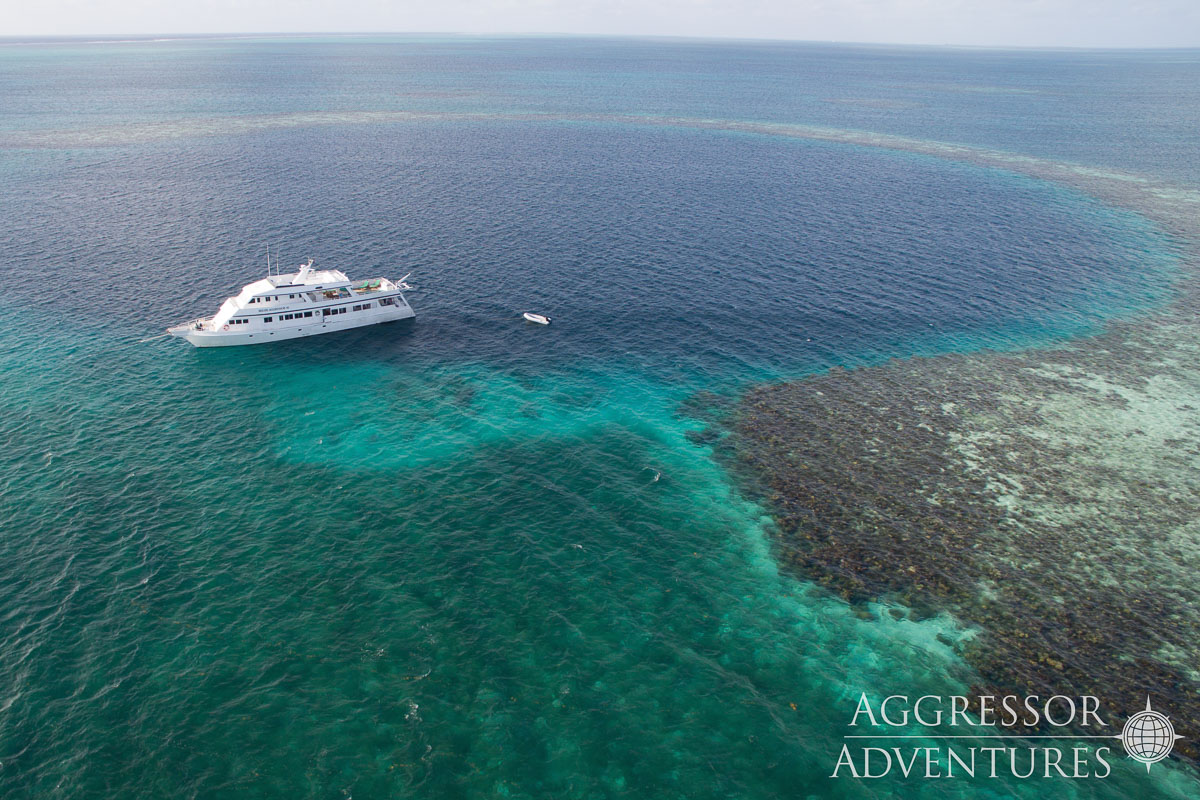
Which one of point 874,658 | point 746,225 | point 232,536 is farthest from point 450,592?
point 746,225

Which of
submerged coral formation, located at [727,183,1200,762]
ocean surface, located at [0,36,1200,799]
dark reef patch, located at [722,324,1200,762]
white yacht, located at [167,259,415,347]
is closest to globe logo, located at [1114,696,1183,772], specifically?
submerged coral formation, located at [727,183,1200,762]

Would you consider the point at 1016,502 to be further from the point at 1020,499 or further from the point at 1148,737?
the point at 1148,737

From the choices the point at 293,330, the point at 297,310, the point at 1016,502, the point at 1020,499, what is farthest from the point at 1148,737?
the point at 293,330

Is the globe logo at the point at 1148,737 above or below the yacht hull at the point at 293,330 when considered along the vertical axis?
below

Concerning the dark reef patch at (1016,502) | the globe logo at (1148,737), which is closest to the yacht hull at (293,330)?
the dark reef patch at (1016,502)

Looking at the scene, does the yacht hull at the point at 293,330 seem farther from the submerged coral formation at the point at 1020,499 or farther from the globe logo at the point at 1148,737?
the globe logo at the point at 1148,737
